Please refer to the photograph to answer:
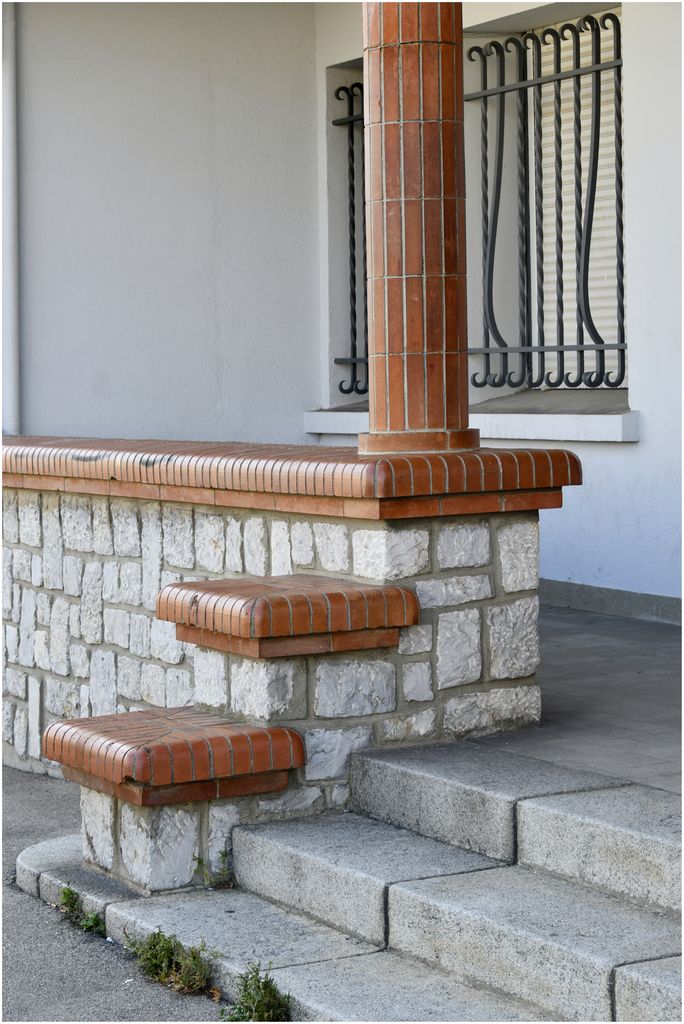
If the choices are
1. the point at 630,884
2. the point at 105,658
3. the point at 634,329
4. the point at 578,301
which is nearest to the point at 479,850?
the point at 630,884

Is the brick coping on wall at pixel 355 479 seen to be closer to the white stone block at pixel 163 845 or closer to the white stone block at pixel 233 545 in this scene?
the white stone block at pixel 233 545

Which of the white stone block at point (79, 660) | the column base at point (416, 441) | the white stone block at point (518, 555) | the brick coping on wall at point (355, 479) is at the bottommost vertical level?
the white stone block at point (79, 660)

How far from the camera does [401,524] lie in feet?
14.7

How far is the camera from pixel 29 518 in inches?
254

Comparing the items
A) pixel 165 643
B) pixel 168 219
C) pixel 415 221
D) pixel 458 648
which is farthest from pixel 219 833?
pixel 168 219

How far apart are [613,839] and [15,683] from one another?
151 inches

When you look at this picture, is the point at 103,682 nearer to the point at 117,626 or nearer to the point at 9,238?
the point at 117,626

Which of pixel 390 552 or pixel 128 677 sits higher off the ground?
pixel 390 552

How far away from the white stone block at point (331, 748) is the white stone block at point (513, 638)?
1.67 feet

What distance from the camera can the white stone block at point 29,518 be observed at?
20.9ft

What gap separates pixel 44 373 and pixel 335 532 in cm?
445

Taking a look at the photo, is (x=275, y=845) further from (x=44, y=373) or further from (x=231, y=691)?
(x=44, y=373)

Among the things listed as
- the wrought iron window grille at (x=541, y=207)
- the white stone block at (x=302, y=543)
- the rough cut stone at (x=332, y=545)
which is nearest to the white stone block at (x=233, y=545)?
the white stone block at (x=302, y=543)

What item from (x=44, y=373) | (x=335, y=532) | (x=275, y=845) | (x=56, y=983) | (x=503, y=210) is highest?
(x=503, y=210)
